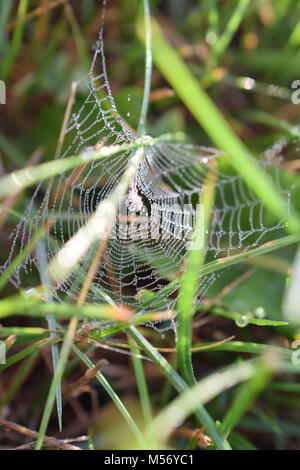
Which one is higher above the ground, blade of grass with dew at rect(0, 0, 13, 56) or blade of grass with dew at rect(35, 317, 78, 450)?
blade of grass with dew at rect(0, 0, 13, 56)

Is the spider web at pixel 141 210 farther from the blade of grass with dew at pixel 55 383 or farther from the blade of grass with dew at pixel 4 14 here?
the blade of grass with dew at pixel 4 14

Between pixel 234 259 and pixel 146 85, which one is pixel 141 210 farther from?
pixel 234 259

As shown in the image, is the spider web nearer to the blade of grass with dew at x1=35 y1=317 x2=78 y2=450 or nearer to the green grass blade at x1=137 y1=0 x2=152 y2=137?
the green grass blade at x1=137 y1=0 x2=152 y2=137

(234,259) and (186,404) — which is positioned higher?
(234,259)

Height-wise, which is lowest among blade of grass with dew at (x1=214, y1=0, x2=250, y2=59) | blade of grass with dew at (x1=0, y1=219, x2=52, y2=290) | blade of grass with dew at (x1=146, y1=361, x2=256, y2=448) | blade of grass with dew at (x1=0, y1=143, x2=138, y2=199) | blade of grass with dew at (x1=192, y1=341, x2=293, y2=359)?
blade of grass with dew at (x1=146, y1=361, x2=256, y2=448)

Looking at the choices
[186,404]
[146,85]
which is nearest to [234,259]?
[186,404]

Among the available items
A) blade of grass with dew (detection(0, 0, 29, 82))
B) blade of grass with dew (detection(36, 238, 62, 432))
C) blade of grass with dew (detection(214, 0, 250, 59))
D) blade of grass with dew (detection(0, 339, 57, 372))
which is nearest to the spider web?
blade of grass with dew (detection(36, 238, 62, 432))

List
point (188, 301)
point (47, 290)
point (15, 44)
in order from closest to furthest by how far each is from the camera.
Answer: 1. point (188, 301)
2. point (47, 290)
3. point (15, 44)

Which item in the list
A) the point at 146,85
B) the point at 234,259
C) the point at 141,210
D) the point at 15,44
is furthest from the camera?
the point at 15,44

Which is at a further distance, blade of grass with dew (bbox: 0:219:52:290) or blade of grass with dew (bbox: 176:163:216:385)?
blade of grass with dew (bbox: 0:219:52:290)

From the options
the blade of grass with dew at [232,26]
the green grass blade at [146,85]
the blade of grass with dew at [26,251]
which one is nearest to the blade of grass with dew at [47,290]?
the blade of grass with dew at [26,251]
